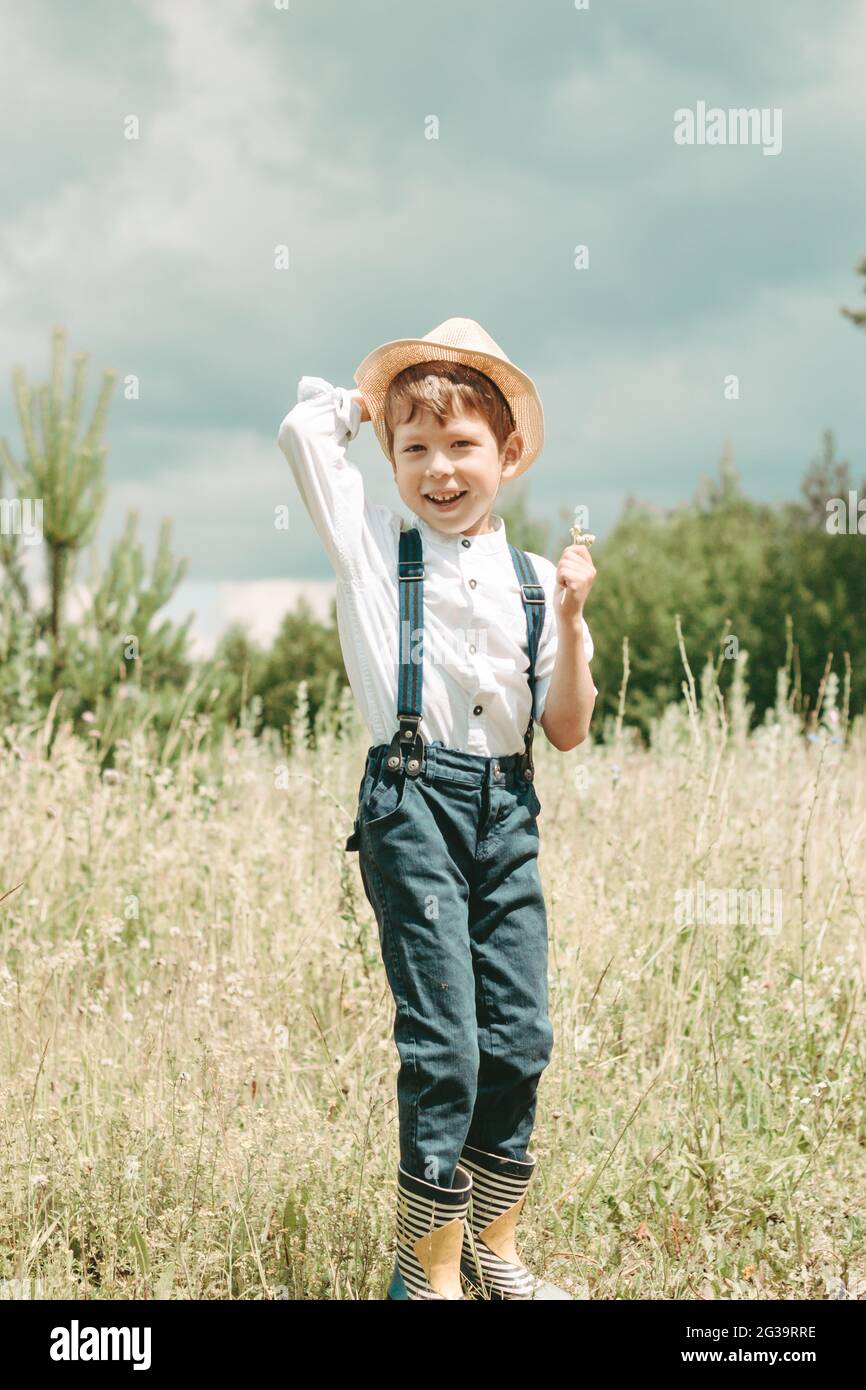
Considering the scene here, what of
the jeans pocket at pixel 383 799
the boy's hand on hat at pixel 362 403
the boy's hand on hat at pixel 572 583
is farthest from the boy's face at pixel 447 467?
the jeans pocket at pixel 383 799

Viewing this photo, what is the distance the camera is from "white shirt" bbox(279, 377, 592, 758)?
2.38 metres

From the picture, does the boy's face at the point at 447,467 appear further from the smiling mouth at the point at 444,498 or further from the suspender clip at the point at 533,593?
the suspender clip at the point at 533,593

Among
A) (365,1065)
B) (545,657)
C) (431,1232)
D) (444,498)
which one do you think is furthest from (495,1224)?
(444,498)

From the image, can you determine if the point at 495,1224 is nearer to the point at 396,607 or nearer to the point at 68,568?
the point at 396,607

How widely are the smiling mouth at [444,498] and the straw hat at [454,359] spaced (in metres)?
0.22

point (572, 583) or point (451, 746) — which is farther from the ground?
point (572, 583)

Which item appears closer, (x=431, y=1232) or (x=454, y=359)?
(x=431, y=1232)

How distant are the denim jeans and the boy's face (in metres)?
0.48

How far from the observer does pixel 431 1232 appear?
228 centimetres

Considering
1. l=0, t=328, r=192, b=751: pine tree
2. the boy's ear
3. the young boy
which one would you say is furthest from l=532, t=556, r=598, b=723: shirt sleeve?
l=0, t=328, r=192, b=751: pine tree

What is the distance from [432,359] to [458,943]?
119 cm

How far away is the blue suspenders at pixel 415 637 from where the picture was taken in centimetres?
232
